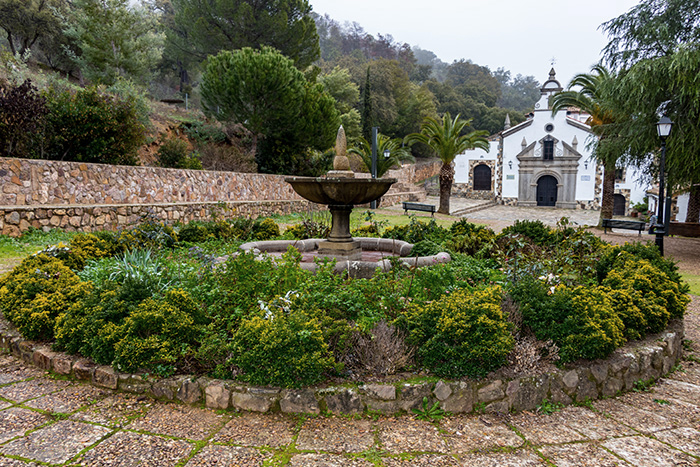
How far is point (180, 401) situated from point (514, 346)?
8.60 ft


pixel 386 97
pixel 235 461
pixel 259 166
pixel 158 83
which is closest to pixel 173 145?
pixel 259 166

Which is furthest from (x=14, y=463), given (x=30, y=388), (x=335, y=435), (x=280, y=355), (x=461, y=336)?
(x=461, y=336)

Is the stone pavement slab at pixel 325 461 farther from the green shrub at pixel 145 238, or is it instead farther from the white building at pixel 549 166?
the white building at pixel 549 166

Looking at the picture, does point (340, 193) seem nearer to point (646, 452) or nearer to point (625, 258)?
point (625, 258)

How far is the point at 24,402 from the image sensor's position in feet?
9.96

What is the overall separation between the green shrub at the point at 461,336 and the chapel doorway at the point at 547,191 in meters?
35.2

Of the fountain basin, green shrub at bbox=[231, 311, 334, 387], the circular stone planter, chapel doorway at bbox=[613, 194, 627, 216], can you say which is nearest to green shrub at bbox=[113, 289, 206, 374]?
green shrub at bbox=[231, 311, 334, 387]

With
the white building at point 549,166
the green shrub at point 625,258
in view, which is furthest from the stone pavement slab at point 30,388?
the white building at point 549,166

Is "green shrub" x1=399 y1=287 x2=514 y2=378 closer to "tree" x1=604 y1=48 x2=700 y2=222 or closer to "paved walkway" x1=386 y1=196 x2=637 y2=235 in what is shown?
"tree" x1=604 y1=48 x2=700 y2=222

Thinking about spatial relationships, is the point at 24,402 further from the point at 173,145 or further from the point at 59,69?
the point at 59,69

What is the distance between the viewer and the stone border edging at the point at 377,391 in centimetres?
296

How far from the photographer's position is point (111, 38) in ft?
67.9

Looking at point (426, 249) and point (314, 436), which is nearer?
point (314, 436)

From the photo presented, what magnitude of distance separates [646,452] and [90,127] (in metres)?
13.9
